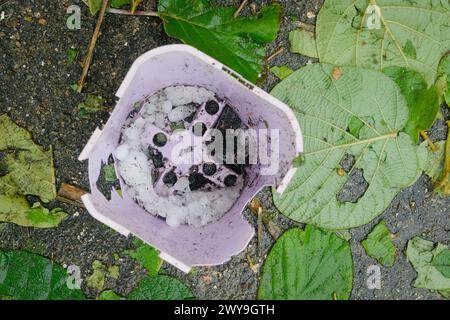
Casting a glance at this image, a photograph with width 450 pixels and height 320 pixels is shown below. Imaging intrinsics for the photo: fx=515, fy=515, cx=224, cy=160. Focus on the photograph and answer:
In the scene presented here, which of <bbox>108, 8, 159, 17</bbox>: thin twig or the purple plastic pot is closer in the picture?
the purple plastic pot

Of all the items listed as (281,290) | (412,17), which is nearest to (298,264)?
(281,290)

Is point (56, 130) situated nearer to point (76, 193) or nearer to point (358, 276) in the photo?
point (76, 193)

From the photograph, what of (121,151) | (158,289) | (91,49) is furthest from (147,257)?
(91,49)

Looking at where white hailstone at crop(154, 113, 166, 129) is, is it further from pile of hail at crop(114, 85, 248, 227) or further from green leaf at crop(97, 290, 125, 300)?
green leaf at crop(97, 290, 125, 300)

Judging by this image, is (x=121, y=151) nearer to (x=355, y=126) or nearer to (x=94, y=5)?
(x=94, y=5)

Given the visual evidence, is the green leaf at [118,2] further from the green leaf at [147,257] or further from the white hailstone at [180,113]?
the green leaf at [147,257]

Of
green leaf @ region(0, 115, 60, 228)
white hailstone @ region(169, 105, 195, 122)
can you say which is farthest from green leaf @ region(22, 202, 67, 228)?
white hailstone @ region(169, 105, 195, 122)

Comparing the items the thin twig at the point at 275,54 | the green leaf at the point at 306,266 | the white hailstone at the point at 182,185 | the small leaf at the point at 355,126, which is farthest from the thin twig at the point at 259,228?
the thin twig at the point at 275,54
